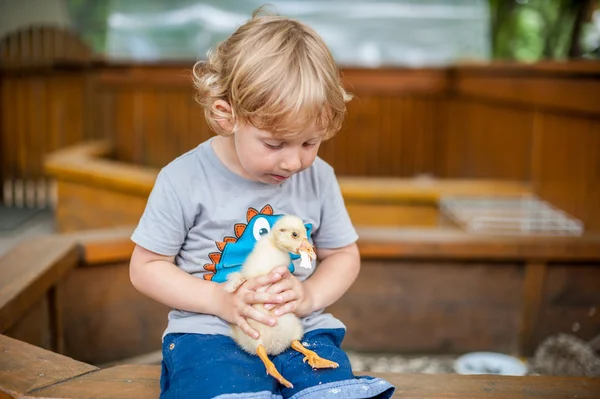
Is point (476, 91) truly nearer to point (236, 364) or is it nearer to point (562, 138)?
point (562, 138)

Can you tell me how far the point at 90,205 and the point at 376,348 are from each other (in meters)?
2.01

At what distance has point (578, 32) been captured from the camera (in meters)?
3.56

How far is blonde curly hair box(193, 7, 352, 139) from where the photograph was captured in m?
1.13

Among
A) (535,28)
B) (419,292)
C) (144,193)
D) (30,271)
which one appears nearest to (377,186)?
(419,292)

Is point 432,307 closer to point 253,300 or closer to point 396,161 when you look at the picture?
point 253,300

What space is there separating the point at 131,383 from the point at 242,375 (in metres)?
0.28

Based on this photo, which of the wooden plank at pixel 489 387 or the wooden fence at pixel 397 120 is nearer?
the wooden plank at pixel 489 387

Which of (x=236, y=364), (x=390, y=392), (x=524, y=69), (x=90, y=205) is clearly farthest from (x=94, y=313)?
(x=524, y=69)

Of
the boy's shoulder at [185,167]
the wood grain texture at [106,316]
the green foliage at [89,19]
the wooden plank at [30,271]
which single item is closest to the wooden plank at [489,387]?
the boy's shoulder at [185,167]

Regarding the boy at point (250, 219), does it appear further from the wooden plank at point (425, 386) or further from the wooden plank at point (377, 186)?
the wooden plank at point (377, 186)

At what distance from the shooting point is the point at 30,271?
5.89ft

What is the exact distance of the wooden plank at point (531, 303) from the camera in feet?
7.50

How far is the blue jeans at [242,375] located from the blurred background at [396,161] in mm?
625

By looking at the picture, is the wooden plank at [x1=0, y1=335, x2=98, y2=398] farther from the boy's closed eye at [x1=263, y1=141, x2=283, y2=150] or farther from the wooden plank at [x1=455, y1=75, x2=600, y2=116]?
the wooden plank at [x1=455, y1=75, x2=600, y2=116]
